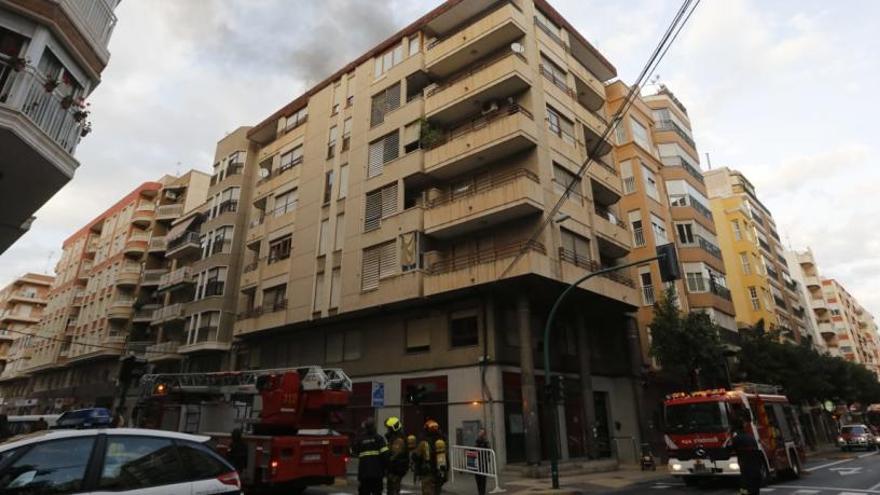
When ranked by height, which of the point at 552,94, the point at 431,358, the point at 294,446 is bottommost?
the point at 294,446

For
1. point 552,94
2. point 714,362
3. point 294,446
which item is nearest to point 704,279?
point 714,362

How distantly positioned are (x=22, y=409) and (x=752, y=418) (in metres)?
69.7

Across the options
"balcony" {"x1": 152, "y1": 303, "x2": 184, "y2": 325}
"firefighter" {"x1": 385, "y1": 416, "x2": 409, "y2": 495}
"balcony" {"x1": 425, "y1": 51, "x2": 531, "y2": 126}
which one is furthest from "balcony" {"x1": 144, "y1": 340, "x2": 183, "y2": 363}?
"firefighter" {"x1": 385, "y1": 416, "x2": 409, "y2": 495}

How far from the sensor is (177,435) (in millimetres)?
6125

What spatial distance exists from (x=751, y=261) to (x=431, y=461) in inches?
1807

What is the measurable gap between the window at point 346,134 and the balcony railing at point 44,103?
18532 mm

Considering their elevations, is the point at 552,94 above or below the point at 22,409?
above

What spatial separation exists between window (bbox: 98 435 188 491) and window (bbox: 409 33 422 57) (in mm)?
25902

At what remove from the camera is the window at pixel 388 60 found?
2905 cm

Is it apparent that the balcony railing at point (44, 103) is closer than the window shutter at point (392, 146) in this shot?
Yes

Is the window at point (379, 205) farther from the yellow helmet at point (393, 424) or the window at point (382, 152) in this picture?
the yellow helmet at point (393, 424)

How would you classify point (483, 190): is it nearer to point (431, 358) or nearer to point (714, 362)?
point (431, 358)

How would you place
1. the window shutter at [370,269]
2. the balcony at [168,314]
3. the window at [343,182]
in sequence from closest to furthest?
the window shutter at [370,269], the window at [343,182], the balcony at [168,314]

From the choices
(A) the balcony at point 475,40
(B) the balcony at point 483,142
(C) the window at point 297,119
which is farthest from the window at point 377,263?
(C) the window at point 297,119
